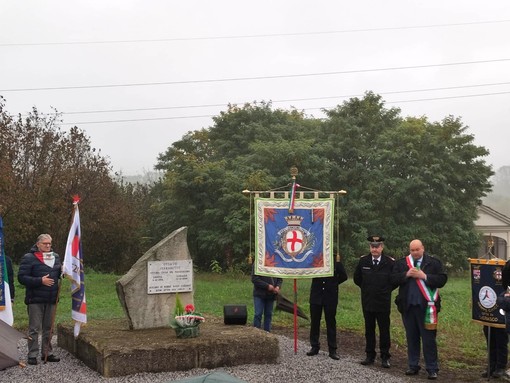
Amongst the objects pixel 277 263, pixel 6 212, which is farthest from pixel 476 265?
pixel 6 212

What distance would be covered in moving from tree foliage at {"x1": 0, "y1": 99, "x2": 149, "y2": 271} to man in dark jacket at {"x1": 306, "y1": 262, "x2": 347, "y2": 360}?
520 inches

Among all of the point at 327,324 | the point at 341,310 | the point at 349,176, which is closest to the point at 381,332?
the point at 327,324

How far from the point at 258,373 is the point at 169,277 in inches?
91.2

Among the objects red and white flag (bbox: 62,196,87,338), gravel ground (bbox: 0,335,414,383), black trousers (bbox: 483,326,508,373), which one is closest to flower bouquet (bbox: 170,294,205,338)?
gravel ground (bbox: 0,335,414,383)

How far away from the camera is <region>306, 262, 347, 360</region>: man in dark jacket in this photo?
29.7 feet

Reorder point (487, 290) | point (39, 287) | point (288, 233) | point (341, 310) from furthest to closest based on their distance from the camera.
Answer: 1. point (341, 310)
2. point (288, 233)
3. point (39, 287)
4. point (487, 290)

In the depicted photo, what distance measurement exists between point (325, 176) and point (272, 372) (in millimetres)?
20812

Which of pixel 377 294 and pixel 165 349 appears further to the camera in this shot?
pixel 377 294

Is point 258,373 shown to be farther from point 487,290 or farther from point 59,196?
point 59,196

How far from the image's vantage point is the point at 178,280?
31.2ft

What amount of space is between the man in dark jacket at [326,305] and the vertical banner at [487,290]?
1.99 meters

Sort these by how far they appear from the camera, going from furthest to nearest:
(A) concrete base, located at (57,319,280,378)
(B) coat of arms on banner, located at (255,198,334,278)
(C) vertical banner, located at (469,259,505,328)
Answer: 1. (B) coat of arms on banner, located at (255,198,334,278)
2. (C) vertical banner, located at (469,259,505,328)
3. (A) concrete base, located at (57,319,280,378)

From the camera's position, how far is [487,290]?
8.19m

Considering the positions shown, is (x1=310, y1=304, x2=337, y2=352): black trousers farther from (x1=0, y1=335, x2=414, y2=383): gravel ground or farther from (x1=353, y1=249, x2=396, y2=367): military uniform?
(x1=353, y1=249, x2=396, y2=367): military uniform
